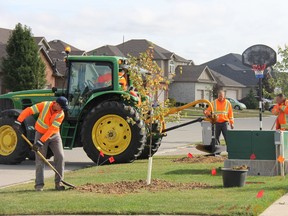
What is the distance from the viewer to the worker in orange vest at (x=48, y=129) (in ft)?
38.2

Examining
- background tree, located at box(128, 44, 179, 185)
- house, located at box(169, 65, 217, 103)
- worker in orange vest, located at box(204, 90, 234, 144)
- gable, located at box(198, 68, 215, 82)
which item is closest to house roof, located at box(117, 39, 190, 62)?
house, located at box(169, 65, 217, 103)

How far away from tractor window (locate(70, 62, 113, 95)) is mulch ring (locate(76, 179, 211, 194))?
4.82m

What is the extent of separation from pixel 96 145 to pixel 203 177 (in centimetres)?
379

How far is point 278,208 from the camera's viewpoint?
379 inches

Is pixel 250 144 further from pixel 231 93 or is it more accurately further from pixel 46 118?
pixel 231 93

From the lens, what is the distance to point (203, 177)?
1312cm

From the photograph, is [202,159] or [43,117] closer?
[43,117]

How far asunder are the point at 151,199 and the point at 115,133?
6.09 m

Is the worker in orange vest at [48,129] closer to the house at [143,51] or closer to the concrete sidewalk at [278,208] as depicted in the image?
the concrete sidewalk at [278,208]

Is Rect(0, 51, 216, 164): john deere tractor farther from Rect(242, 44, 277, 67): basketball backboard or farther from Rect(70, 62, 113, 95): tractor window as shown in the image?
Rect(242, 44, 277, 67): basketball backboard

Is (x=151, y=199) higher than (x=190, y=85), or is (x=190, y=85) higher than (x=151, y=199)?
(x=190, y=85)

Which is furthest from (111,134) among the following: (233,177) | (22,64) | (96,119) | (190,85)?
(190,85)

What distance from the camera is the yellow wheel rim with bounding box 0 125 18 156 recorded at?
1659 centimetres

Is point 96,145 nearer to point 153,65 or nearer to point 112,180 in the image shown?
point 112,180
